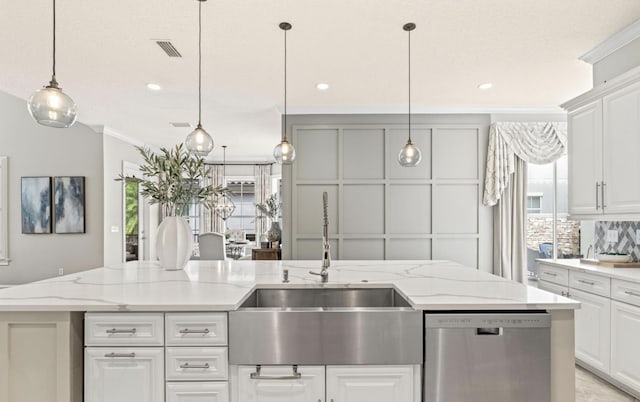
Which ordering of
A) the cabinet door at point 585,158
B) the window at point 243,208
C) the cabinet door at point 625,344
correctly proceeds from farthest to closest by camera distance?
the window at point 243,208, the cabinet door at point 585,158, the cabinet door at point 625,344

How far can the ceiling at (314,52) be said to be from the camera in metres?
2.42

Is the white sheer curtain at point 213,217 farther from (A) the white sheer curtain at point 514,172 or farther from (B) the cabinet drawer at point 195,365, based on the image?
(B) the cabinet drawer at point 195,365

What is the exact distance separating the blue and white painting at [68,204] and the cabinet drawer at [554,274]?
6.11 meters

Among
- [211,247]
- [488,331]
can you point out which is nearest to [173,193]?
[488,331]

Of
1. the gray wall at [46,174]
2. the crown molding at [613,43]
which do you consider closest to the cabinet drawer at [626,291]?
the crown molding at [613,43]

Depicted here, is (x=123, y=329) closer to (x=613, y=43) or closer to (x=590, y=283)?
(x=590, y=283)

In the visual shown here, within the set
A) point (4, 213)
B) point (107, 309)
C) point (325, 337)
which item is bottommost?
point (325, 337)

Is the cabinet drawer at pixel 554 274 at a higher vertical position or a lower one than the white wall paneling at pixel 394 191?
lower

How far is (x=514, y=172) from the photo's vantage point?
186 inches

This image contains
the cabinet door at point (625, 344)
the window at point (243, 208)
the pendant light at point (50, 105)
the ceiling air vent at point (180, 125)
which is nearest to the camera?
the pendant light at point (50, 105)

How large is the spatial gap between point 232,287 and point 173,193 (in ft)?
2.64

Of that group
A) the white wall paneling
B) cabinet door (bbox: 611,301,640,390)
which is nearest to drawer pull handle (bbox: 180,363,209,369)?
cabinet door (bbox: 611,301,640,390)

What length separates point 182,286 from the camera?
6.52 ft

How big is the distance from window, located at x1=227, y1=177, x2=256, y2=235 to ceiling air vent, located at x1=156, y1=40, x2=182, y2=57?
20.3 ft
